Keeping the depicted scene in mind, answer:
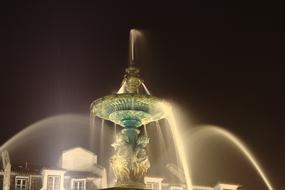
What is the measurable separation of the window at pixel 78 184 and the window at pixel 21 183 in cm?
460

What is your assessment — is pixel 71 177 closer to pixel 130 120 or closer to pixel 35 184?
pixel 35 184

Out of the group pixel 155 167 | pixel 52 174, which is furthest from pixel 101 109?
pixel 155 167

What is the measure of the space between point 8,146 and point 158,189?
16.6 metres

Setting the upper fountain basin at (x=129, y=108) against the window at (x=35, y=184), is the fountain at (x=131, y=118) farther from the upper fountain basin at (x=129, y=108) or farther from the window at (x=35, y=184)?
the window at (x=35, y=184)

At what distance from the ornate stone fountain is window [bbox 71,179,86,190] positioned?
102ft

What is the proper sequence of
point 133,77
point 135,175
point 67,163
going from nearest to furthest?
point 135,175, point 133,77, point 67,163

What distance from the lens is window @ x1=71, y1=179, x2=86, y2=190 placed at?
183 ft

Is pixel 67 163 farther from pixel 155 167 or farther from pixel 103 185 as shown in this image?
pixel 155 167

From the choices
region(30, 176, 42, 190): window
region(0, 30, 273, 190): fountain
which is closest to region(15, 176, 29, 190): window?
region(30, 176, 42, 190): window

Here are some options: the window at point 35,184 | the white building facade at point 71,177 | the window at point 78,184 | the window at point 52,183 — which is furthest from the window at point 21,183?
the window at point 78,184

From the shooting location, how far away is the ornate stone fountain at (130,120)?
24422 mm

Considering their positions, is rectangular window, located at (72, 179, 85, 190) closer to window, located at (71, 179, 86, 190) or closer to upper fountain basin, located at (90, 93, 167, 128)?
window, located at (71, 179, 86, 190)

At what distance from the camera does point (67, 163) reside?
193ft

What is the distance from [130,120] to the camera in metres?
25.7
